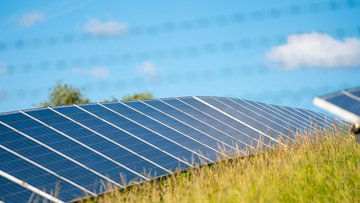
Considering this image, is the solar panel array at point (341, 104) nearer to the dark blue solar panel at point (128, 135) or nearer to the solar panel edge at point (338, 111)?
the solar panel edge at point (338, 111)

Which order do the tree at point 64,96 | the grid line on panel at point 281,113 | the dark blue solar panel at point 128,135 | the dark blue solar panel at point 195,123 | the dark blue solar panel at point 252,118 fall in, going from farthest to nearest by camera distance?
the tree at point 64,96 → the grid line on panel at point 281,113 → the dark blue solar panel at point 252,118 → the dark blue solar panel at point 195,123 → the dark blue solar panel at point 128,135

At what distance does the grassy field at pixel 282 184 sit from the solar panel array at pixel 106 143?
1.81 ft

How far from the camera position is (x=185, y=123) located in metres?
17.9

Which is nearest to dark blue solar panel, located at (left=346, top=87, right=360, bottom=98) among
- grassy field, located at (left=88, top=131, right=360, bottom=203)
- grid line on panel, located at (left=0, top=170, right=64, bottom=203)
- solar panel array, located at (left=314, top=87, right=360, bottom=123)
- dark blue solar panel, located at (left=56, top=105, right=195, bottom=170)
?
solar panel array, located at (left=314, top=87, right=360, bottom=123)

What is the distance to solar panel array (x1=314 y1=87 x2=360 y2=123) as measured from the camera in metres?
9.51

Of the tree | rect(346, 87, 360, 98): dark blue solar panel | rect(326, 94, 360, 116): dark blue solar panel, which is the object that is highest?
the tree

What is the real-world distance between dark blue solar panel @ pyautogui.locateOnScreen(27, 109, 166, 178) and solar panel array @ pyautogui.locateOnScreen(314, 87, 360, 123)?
4248mm

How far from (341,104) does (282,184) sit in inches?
74.5

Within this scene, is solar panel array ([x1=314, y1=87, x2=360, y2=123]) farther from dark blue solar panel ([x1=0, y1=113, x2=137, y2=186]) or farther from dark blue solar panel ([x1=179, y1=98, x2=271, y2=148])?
dark blue solar panel ([x1=179, y1=98, x2=271, y2=148])

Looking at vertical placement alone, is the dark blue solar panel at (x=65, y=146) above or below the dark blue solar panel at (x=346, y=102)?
above

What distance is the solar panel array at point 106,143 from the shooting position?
1159cm

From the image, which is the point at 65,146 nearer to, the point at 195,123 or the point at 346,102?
the point at 195,123

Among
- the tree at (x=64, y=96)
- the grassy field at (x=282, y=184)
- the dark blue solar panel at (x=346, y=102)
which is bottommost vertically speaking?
the grassy field at (x=282, y=184)

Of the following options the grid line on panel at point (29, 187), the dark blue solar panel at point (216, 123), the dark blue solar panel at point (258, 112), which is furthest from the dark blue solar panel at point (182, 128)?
the grid line on panel at point (29, 187)
